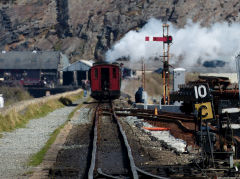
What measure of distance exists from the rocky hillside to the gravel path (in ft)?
343

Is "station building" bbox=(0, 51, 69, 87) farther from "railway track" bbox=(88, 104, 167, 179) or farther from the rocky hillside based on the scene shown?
"railway track" bbox=(88, 104, 167, 179)

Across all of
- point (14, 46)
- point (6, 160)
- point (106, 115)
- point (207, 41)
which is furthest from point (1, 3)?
point (6, 160)

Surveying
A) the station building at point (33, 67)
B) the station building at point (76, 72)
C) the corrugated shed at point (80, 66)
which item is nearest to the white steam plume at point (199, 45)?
the corrugated shed at point (80, 66)

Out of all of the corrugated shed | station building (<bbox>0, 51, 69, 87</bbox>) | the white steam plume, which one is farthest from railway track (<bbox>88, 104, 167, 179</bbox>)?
station building (<bbox>0, 51, 69, 87</bbox>)

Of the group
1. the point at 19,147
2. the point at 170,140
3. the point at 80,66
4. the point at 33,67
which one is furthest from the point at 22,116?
the point at 33,67

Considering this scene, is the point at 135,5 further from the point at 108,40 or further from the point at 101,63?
the point at 101,63

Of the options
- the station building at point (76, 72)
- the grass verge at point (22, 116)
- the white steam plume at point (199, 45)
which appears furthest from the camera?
the station building at point (76, 72)

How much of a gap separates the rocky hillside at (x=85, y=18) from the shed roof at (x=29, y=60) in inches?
769

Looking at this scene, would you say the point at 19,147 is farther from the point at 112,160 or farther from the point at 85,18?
the point at 85,18

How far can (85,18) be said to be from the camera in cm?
13138

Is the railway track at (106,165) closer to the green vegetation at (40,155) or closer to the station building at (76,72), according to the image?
the green vegetation at (40,155)

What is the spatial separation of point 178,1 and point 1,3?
5094 centimetres

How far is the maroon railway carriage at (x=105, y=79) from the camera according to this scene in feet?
111

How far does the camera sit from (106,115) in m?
22.7
